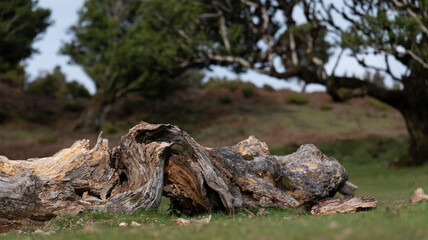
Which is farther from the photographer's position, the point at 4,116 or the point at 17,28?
the point at 4,116

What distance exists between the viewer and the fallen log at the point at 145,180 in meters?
11.3

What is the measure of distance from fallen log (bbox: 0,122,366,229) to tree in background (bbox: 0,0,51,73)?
126ft

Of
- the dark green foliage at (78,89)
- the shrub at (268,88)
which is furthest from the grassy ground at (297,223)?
the shrub at (268,88)

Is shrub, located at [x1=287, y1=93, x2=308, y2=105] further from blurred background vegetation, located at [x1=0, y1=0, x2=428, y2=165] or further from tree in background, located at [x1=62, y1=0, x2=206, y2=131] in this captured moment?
tree in background, located at [x1=62, y1=0, x2=206, y2=131]

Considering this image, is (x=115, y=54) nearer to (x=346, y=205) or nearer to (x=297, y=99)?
(x=297, y=99)

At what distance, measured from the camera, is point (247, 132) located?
51.3 metres

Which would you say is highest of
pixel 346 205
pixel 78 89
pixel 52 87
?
pixel 52 87

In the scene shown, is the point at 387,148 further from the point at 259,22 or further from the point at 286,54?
the point at 259,22

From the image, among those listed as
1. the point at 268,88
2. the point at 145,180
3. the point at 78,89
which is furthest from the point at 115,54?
the point at 145,180

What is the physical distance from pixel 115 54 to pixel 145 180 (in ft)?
137

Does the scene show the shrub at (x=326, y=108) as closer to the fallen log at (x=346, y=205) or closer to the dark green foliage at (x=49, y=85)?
the dark green foliage at (x=49, y=85)

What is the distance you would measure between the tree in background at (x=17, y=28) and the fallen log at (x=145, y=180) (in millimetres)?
38434

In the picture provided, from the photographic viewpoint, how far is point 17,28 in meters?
47.2

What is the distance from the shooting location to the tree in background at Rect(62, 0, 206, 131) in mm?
46438
